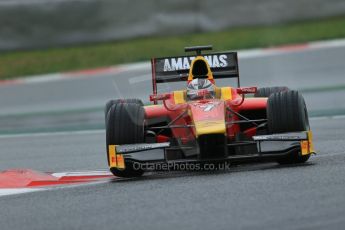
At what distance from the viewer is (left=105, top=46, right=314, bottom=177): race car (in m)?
9.13

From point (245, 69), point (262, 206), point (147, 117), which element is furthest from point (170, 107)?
point (245, 69)

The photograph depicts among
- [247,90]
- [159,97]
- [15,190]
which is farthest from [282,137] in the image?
[15,190]

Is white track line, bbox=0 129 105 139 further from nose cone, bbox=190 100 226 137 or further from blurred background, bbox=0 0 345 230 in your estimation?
nose cone, bbox=190 100 226 137

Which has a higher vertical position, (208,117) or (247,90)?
(247,90)

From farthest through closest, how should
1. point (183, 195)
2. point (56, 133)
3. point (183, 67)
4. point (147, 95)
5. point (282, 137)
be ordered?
point (147, 95) → point (56, 133) → point (183, 67) → point (282, 137) → point (183, 195)

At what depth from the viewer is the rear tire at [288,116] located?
9266 millimetres

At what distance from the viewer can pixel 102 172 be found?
400 inches

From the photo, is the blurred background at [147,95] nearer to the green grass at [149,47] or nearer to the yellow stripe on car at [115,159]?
the green grass at [149,47]

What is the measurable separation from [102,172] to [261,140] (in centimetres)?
187

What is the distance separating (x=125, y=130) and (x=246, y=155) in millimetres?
A: 1168

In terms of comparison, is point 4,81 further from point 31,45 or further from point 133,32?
point 133,32

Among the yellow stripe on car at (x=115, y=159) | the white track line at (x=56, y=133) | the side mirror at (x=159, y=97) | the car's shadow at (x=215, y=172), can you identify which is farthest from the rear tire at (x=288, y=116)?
the white track line at (x=56, y=133)

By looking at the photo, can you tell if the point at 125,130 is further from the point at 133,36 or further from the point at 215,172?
the point at 133,36

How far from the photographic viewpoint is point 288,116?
30.5ft
